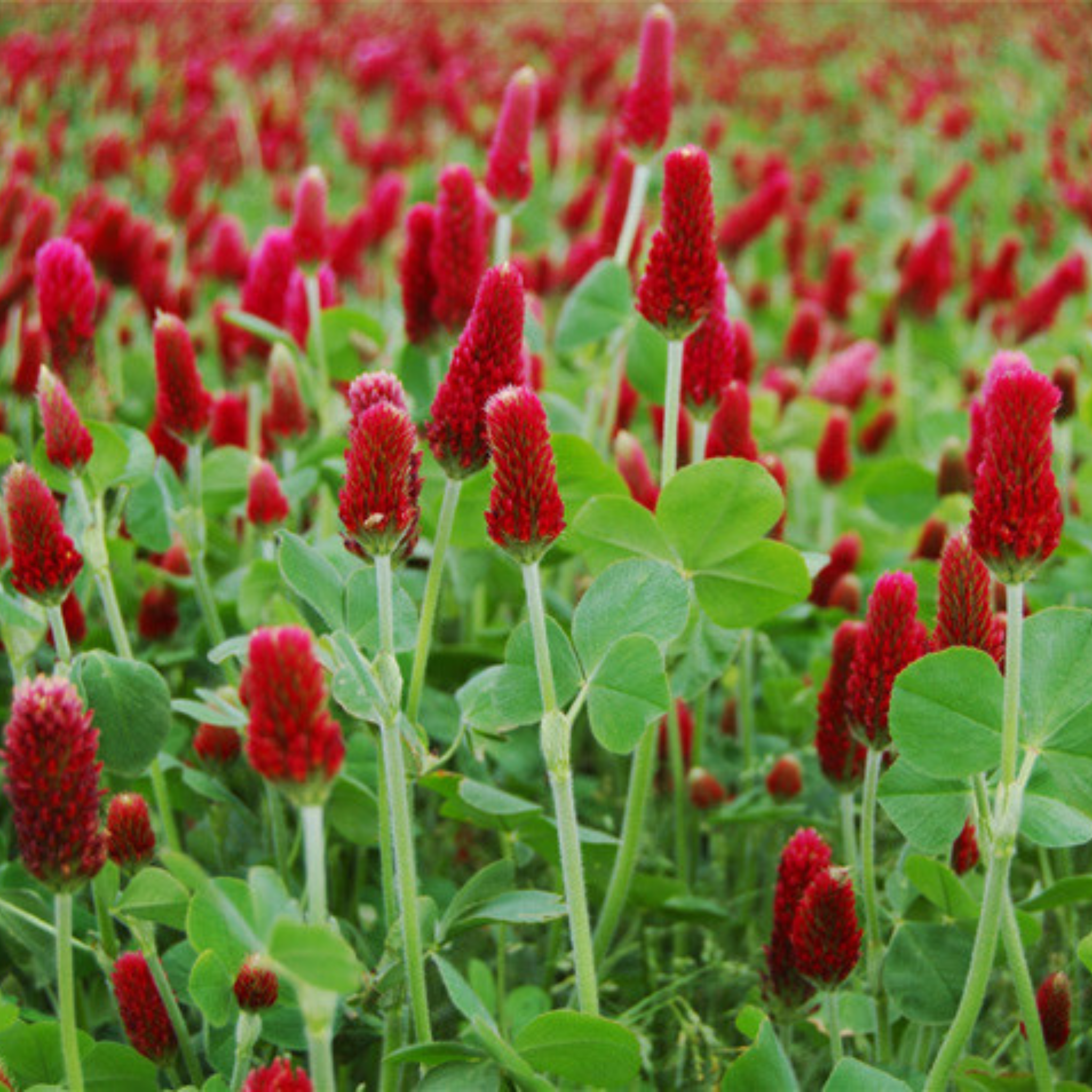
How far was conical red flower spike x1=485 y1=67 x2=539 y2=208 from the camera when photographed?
1920mm

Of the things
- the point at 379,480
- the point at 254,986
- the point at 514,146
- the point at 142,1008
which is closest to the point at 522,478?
the point at 379,480

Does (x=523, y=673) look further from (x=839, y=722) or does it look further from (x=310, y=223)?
(x=310, y=223)

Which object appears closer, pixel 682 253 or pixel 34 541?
pixel 34 541

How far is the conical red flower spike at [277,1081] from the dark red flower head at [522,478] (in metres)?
0.40

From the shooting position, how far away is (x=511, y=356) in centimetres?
121

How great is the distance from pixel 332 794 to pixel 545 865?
506mm

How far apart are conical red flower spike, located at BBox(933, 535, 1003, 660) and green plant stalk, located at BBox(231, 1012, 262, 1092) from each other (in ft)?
2.00

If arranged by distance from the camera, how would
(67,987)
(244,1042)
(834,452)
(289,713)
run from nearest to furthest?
(289,713)
(67,987)
(244,1042)
(834,452)

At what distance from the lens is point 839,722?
4.66 ft

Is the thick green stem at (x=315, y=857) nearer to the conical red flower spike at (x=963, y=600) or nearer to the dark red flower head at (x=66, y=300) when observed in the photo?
the conical red flower spike at (x=963, y=600)

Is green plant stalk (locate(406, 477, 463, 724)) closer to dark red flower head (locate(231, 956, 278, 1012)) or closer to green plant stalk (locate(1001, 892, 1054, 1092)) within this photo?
dark red flower head (locate(231, 956, 278, 1012))

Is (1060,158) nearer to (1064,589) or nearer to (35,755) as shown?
(1064,589)

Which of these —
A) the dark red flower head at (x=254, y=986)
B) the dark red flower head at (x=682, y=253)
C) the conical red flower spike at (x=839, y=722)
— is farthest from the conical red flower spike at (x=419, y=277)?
the dark red flower head at (x=254, y=986)

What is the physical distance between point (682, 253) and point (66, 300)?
0.72m
